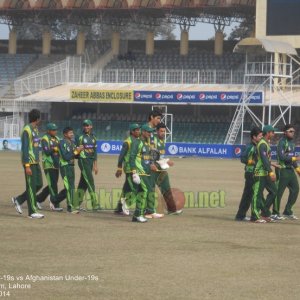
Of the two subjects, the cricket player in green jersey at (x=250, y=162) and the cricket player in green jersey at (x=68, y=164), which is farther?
the cricket player in green jersey at (x=68, y=164)

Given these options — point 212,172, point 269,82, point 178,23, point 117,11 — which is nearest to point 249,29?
point 178,23

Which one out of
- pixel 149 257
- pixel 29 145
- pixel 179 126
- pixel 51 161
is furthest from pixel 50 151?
pixel 179 126

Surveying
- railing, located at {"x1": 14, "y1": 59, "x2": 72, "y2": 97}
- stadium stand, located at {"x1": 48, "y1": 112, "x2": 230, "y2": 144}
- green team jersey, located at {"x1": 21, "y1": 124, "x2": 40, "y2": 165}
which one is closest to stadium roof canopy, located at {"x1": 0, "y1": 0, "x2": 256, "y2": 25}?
railing, located at {"x1": 14, "y1": 59, "x2": 72, "y2": 97}

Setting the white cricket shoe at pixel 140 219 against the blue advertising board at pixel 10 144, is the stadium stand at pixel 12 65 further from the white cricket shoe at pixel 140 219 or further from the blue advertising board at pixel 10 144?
the white cricket shoe at pixel 140 219

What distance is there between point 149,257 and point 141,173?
4.64 meters

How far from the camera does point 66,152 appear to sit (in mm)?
19250

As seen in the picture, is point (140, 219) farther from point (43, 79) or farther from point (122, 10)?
point (122, 10)

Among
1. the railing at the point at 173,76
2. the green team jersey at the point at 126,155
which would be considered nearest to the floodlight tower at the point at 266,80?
the railing at the point at 173,76

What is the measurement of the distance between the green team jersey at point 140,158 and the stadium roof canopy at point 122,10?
40.9 m

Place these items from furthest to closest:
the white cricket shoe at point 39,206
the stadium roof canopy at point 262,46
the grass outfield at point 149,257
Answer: the stadium roof canopy at point 262,46, the white cricket shoe at point 39,206, the grass outfield at point 149,257

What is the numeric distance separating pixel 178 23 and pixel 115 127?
853 cm

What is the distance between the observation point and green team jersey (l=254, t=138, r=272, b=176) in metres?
Answer: 17.8

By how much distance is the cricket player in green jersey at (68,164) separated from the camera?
19250mm

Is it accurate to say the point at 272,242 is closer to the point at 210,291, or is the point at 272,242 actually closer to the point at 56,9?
the point at 210,291
